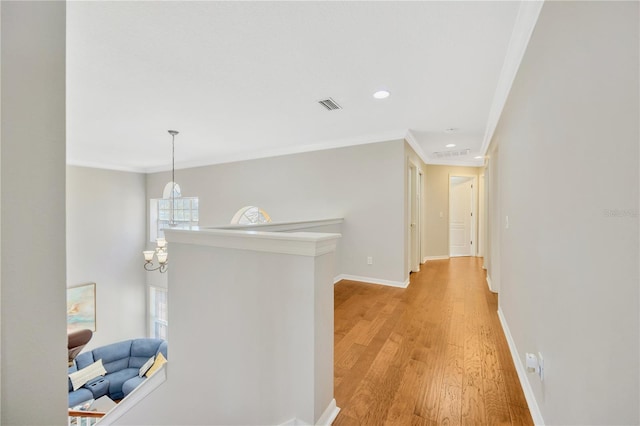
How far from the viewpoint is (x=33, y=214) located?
1.74 ft

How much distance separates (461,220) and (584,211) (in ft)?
21.5

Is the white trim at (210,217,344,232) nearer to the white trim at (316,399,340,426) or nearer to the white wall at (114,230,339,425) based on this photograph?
the white wall at (114,230,339,425)

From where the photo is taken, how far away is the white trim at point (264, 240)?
1.42m

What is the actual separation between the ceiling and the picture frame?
397cm

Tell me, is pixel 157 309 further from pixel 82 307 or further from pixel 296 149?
pixel 296 149

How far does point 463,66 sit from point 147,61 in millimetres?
2622

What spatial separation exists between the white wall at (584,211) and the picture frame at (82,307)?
27.0 feet

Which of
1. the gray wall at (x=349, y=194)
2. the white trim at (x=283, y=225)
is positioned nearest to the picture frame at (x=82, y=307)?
the gray wall at (x=349, y=194)

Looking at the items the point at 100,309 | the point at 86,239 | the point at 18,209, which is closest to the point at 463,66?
the point at 18,209

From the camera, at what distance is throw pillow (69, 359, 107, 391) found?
17.1 ft

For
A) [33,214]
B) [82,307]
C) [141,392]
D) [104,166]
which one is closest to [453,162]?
[141,392]

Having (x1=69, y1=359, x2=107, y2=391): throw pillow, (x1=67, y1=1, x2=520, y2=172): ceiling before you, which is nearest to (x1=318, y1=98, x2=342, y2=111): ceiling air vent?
(x1=67, y1=1, x2=520, y2=172): ceiling

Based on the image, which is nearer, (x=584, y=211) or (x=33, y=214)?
(x=33, y=214)

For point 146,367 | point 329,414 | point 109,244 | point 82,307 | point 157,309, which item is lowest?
point 146,367
